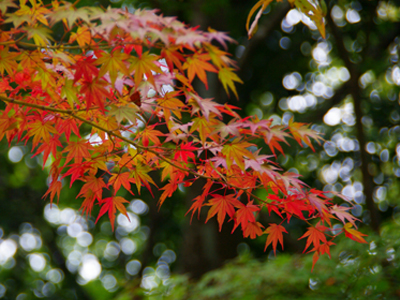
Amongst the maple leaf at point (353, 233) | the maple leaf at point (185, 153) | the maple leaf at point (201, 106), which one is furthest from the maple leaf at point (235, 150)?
the maple leaf at point (353, 233)

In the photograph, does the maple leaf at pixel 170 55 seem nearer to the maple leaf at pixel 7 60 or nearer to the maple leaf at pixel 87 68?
the maple leaf at pixel 87 68

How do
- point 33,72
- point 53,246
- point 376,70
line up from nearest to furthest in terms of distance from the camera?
point 33,72
point 376,70
point 53,246

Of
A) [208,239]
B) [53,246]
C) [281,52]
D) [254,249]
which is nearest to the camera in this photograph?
[208,239]

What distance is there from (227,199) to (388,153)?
6337mm

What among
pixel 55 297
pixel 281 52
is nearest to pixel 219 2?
pixel 281 52

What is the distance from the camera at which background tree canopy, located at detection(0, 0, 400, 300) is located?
11.3 ft

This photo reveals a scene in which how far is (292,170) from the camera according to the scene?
22.2 ft

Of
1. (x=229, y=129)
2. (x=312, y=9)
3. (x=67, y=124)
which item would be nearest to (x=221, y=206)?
(x=229, y=129)

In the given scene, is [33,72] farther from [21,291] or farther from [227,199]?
[21,291]

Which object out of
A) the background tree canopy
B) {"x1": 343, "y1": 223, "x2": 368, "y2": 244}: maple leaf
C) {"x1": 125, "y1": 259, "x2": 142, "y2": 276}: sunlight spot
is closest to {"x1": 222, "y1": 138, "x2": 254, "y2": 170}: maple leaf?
{"x1": 343, "y1": 223, "x2": 368, "y2": 244}: maple leaf

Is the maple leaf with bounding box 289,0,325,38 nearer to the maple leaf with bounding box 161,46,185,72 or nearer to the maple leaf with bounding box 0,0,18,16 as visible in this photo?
the maple leaf with bounding box 161,46,185,72

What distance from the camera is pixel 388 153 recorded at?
22.2 feet

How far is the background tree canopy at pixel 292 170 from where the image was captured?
3457mm

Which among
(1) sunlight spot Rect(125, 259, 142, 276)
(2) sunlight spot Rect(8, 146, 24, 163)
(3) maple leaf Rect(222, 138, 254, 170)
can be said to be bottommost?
(1) sunlight spot Rect(125, 259, 142, 276)
